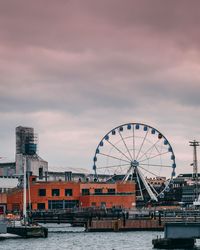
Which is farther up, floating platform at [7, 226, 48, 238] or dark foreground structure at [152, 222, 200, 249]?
floating platform at [7, 226, 48, 238]

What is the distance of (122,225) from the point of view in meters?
173

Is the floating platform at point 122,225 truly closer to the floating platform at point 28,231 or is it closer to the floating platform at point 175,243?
the floating platform at point 28,231

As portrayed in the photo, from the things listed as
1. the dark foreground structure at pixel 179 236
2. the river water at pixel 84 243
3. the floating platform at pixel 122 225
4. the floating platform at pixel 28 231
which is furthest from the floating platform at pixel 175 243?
the floating platform at pixel 122 225

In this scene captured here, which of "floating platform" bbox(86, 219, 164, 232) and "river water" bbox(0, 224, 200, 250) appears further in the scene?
"floating platform" bbox(86, 219, 164, 232)

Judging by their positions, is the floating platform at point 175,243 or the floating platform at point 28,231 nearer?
the floating platform at point 175,243

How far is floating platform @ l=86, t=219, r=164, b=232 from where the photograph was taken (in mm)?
171500

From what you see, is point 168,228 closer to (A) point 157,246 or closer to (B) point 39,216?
(A) point 157,246

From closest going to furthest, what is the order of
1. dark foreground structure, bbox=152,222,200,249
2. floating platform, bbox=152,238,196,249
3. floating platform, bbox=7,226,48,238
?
dark foreground structure, bbox=152,222,200,249 < floating platform, bbox=152,238,196,249 < floating platform, bbox=7,226,48,238

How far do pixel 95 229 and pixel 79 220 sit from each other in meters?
20.8

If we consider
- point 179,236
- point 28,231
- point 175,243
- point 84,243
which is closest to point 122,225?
point 28,231

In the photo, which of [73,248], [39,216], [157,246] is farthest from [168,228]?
A: [39,216]

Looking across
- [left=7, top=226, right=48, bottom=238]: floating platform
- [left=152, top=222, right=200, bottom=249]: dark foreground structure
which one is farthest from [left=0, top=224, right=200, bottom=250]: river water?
Result: [left=152, top=222, right=200, bottom=249]: dark foreground structure

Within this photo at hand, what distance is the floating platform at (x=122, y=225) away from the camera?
171500mm

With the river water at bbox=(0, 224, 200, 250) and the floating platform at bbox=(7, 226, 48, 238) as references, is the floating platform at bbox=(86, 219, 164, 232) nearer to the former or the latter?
the river water at bbox=(0, 224, 200, 250)
